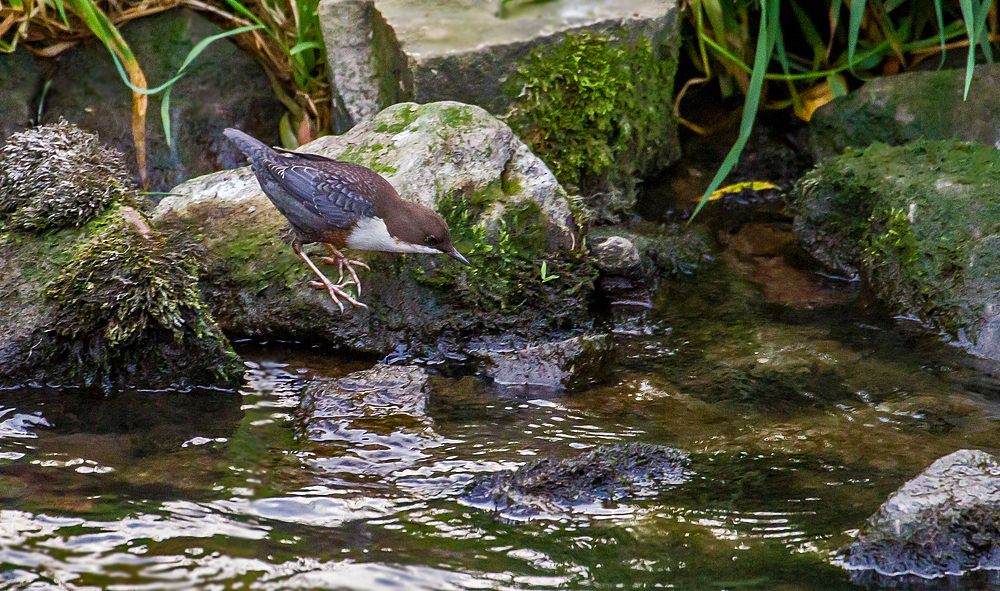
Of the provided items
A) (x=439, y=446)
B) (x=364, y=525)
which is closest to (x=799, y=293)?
(x=439, y=446)

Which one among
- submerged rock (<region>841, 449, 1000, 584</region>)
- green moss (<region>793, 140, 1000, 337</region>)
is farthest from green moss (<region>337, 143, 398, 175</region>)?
submerged rock (<region>841, 449, 1000, 584</region>)

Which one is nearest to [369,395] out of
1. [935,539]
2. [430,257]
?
[430,257]

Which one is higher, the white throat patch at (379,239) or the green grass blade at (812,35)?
the green grass blade at (812,35)

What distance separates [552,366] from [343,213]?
1259 millimetres

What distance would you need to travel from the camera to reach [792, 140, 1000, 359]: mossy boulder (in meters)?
4.81

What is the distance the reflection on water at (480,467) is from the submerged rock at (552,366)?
0.10 metres

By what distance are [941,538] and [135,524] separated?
8.39 feet

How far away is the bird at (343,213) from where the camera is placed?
4.53m

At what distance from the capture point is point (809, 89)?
6730 millimetres

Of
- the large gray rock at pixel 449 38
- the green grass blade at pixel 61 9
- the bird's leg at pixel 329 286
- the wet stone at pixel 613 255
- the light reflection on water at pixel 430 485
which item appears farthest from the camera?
the green grass blade at pixel 61 9

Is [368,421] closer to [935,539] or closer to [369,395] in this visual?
[369,395]

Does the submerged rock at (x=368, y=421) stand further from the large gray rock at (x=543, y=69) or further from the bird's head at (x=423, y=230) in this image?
the large gray rock at (x=543, y=69)

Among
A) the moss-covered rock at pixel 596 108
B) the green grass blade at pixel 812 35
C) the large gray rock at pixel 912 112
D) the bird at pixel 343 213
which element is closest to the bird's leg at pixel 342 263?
the bird at pixel 343 213

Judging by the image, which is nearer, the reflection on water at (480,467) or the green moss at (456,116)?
the reflection on water at (480,467)
